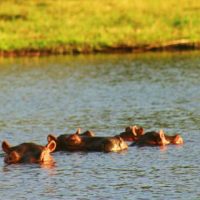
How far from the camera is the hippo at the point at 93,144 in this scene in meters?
22.0

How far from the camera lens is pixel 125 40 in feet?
158

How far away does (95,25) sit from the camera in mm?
50750

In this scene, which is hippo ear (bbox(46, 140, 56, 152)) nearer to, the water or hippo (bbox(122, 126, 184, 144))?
the water

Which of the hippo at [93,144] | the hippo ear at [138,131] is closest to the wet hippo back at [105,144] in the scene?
the hippo at [93,144]

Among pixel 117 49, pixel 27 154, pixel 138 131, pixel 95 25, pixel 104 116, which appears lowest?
Answer: pixel 27 154

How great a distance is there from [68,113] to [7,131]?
3748 millimetres

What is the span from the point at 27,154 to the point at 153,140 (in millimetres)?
3061

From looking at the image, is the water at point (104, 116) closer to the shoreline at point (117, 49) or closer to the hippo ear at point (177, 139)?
the hippo ear at point (177, 139)

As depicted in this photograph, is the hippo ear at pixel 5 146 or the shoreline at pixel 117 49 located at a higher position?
the shoreline at pixel 117 49

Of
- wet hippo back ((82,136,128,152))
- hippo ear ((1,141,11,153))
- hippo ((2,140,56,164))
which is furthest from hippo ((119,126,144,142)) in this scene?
hippo ear ((1,141,11,153))

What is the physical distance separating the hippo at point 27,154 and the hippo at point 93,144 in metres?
1.20

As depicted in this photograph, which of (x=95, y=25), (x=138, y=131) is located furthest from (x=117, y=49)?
(x=138, y=131)

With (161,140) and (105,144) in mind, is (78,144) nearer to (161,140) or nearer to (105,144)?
(105,144)

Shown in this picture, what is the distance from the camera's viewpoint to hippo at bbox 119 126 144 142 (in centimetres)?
2362
